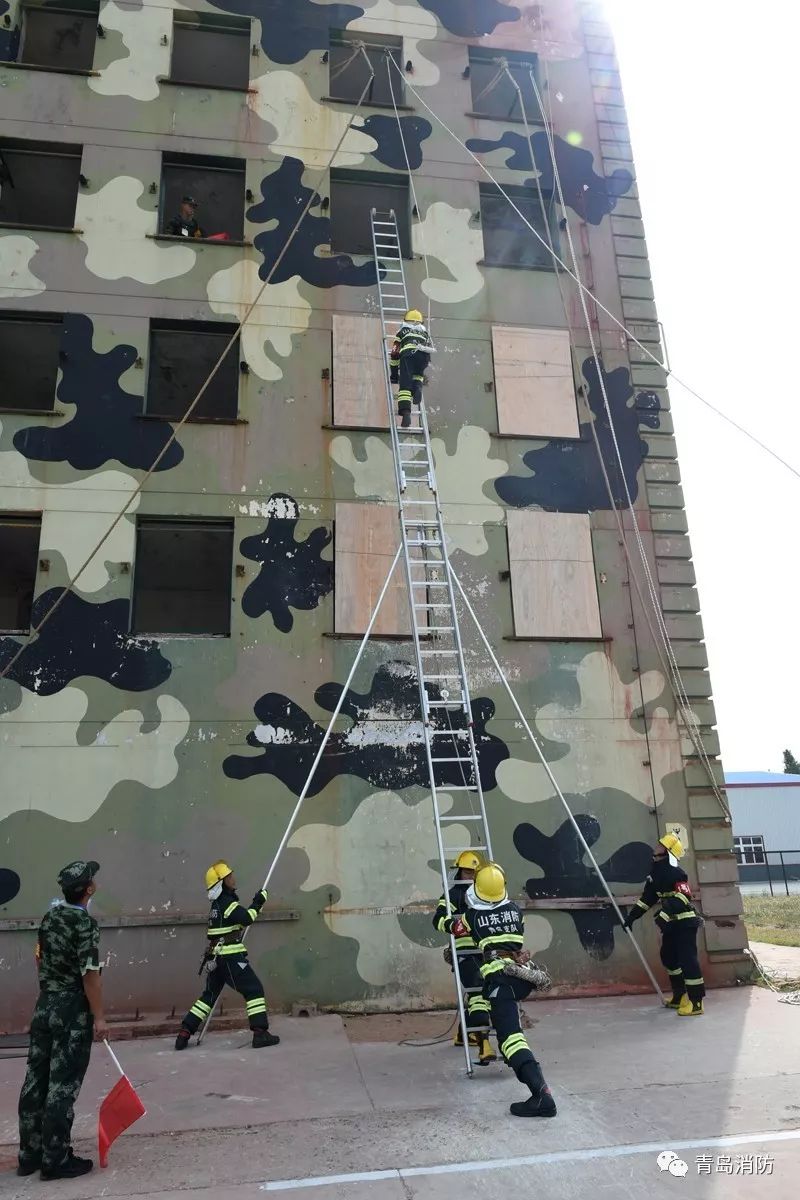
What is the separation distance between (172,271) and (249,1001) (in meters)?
9.41

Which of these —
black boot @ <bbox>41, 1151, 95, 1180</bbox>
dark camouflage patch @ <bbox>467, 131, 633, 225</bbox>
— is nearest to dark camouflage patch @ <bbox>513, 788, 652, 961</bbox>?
black boot @ <bbox>41, 1151, 95, 1180</bbox>

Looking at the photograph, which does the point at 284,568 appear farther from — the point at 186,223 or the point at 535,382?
the point at 186,223

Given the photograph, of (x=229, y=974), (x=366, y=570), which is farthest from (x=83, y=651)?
(x=229, y=974)

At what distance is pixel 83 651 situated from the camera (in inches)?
380

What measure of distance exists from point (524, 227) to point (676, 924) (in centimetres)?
1025

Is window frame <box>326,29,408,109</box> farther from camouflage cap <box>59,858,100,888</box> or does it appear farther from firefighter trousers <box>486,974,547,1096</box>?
firefighter trousers <box>486,974,547,1096</box>

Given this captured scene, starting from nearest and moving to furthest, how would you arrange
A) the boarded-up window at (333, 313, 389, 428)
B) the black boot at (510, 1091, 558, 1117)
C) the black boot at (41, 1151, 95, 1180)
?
the black boot at (41, 1151, 95, 1180) → the black boot at (510, 1091, 558, 1117) → the boarded-up window at (333, 313, 389, 428)

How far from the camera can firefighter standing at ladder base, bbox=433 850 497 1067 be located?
6.61m

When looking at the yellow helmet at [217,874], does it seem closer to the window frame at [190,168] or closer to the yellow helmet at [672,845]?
the yellow helmet at [672,845]

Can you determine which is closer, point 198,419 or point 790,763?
point 198,419

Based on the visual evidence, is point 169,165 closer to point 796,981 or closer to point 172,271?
point 172,271

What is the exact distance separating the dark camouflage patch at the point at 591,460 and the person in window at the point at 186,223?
583 centimetres

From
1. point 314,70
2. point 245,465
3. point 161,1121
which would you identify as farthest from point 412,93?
point 161,1121

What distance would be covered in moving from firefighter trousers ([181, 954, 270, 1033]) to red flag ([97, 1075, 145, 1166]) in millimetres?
2733
